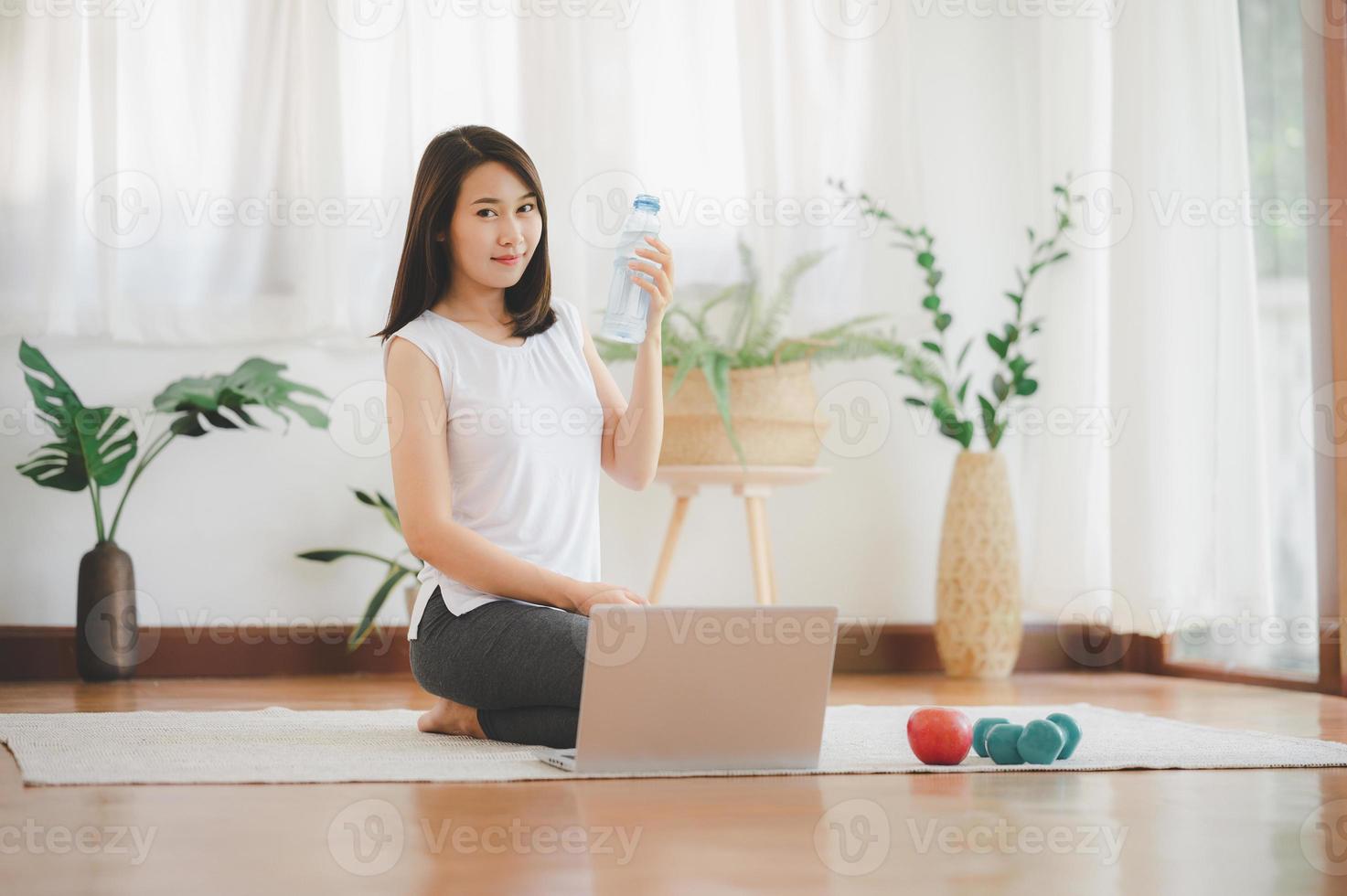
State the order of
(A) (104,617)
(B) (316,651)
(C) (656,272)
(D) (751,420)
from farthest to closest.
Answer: (B) (316,651), (D) (751,420), (A) (104,617), (C) (656,272)

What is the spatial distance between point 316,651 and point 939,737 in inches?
63.3

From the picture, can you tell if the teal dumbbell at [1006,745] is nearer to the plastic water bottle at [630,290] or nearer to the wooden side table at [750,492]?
the plastic water bottle at [630,290]

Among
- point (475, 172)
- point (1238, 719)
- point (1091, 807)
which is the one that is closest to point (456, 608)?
point (475, 172)

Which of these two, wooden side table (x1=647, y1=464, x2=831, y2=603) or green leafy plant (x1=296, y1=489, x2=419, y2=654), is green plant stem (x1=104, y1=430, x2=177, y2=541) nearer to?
green leafy plant (x1=296, y1=489, x2=419, y2=654)

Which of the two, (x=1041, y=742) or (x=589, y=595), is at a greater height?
(x=589, y=595)

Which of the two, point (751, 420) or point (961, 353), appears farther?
point (961, 353)

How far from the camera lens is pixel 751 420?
8.36 feet

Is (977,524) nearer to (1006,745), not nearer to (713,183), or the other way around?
(713,183)

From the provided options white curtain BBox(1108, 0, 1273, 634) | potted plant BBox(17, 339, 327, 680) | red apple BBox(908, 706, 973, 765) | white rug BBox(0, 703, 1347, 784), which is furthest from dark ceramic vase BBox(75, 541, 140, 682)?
white curtain BBox(1108, 0, 1273, 634)

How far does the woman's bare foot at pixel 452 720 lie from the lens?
1.56 meters

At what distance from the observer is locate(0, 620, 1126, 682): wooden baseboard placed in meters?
2.54

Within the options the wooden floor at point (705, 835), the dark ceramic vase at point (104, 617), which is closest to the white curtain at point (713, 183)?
the dark ceramic vase at point (104, 617)

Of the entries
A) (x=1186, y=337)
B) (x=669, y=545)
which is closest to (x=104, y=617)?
(x=669, y=545)

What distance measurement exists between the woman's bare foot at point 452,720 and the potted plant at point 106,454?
1.00m
